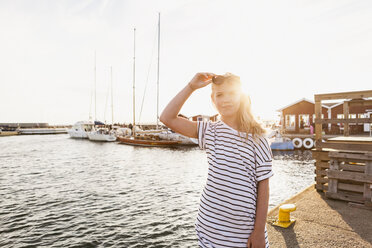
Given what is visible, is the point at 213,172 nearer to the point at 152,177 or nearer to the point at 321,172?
the point at 321,172

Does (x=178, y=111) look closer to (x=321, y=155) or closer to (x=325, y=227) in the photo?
(x=325, y=227)

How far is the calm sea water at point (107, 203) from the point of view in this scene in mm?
7520

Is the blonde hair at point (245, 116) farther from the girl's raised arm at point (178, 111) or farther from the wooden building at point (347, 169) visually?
the wooden building at point (347, 169)

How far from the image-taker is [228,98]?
5.66 feet

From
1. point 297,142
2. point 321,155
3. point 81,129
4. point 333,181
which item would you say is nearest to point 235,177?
point 333,181

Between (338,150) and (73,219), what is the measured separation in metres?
9.28

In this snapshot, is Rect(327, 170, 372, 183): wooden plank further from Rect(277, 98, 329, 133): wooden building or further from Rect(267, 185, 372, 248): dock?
Rect(277, 98, 329, 133): wooden building

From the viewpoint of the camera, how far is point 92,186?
45.2 feet

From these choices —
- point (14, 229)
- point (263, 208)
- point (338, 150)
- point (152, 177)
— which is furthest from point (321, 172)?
point (152, 177)

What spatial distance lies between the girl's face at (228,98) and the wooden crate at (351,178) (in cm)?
559

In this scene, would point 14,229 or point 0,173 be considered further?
point 0,173

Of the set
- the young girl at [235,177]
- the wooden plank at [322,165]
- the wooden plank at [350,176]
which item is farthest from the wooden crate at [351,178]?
the young girl at [235,177]

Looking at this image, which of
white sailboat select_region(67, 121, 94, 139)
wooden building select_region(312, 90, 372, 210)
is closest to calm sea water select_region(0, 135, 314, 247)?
wooden building select_region(312, 90, 372, 210)

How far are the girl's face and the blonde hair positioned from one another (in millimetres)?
31
